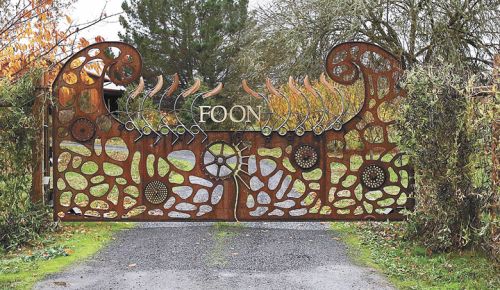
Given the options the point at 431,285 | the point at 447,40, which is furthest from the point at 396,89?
the point at 447,40

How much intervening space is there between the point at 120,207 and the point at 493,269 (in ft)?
14.0

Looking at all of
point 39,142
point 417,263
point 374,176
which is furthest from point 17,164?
point 417,263

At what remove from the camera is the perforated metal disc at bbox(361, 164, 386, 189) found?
264 inches

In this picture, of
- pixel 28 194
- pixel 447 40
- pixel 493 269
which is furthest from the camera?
pixel 447 40

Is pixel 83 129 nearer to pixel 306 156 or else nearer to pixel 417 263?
pixel 306 156

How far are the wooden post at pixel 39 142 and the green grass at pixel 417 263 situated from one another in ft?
12.4

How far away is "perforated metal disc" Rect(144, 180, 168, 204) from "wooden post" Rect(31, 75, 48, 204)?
4.20ft

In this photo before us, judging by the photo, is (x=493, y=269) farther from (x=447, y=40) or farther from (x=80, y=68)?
(x=447, y=40)

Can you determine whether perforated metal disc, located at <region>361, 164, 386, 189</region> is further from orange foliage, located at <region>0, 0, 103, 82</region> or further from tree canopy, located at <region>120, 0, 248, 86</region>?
tree canopy, located at <region>120, 0, 248, 86</region>

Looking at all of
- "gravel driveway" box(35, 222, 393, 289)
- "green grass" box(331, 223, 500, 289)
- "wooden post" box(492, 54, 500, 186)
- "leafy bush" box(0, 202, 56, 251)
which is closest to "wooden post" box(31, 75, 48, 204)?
"leafy bush" box(0, 202, 56, 251)

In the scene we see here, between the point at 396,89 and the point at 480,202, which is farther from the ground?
the point at 396,89

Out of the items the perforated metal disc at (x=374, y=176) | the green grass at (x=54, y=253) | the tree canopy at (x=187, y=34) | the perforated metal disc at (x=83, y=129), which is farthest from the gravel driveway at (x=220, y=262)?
the tree canopy at (x=187, y=34)

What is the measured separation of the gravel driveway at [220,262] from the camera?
4.75 m

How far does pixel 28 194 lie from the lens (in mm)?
→ 6277
